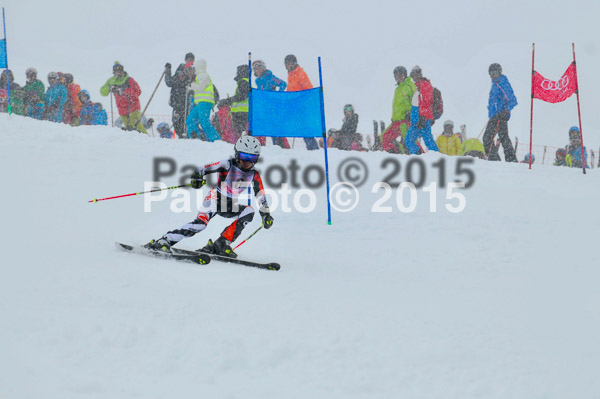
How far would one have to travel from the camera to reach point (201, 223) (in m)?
6.47

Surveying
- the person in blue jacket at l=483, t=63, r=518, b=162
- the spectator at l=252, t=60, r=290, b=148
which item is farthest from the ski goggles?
the person in blue jacket at l=483, t=63, r=518, b=162

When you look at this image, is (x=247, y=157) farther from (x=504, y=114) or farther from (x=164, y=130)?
(x=164, y=130)

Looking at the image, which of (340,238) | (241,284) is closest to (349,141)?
(340,238)

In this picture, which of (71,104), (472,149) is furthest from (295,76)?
(71,104)

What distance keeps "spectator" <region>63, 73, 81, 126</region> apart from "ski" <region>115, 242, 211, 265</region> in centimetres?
888

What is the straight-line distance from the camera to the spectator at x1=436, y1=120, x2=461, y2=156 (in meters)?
14.1

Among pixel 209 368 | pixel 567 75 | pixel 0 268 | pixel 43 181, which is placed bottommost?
pixel 209 368

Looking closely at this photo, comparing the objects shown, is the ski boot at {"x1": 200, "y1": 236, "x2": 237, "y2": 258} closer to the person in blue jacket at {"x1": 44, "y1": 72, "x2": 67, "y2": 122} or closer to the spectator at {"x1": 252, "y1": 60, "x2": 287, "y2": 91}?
the spectator at {"x1": 252, "y1": 60, "x2": 287, "y2": 91}

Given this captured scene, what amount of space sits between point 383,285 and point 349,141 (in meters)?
8.49

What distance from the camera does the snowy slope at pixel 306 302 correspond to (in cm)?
356

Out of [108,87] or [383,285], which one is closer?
[383,285]

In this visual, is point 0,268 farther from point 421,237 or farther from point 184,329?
point 421,237

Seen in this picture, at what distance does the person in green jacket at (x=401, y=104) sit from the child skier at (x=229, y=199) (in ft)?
21.2

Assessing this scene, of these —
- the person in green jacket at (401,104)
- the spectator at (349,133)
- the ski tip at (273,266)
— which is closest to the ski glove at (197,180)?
the ski tip at (273,266)
